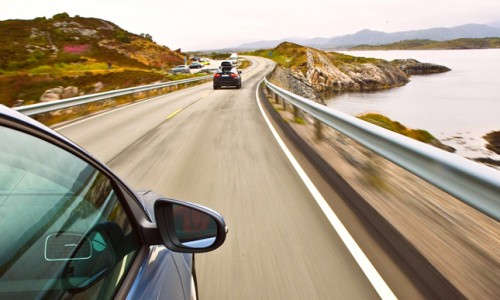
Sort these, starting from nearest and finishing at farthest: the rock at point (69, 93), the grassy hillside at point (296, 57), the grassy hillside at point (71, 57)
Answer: the rock at point (69, 93) < the grassy hillside at point (71, 57) < the grassy hillside at point (296, 57)

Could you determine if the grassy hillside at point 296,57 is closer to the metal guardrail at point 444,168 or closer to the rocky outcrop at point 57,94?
the rocky outcrop at point 57,94

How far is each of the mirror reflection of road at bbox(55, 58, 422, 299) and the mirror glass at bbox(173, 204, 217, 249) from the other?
136cm

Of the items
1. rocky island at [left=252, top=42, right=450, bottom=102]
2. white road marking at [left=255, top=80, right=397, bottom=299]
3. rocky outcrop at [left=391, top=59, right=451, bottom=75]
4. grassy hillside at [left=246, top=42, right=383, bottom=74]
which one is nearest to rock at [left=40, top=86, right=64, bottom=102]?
white road marking at [left=255, top=80, right=397, bottom=299]

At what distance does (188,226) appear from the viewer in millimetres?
1847

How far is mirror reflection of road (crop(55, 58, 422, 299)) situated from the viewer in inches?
126

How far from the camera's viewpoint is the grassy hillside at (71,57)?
30508mm

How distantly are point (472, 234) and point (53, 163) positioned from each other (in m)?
4.33

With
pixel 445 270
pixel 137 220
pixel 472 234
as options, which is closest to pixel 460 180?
pixel 445 270

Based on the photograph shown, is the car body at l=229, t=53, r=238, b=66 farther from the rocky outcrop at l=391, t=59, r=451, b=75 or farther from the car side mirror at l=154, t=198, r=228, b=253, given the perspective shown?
the car side mirror at l=154, t=198, r=228, b=253

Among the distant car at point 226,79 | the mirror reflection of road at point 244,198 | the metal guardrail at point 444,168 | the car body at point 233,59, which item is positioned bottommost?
the car body at point 233,59

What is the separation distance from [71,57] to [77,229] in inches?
2192

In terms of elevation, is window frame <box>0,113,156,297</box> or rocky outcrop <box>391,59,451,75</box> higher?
window frame <box>0,113,156,297</box>

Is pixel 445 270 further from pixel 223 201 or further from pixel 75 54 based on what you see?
pixel 75 54

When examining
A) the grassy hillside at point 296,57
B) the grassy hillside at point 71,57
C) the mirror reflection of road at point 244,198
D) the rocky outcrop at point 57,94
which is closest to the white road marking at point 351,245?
the mirror reflection of road at point 244,198
